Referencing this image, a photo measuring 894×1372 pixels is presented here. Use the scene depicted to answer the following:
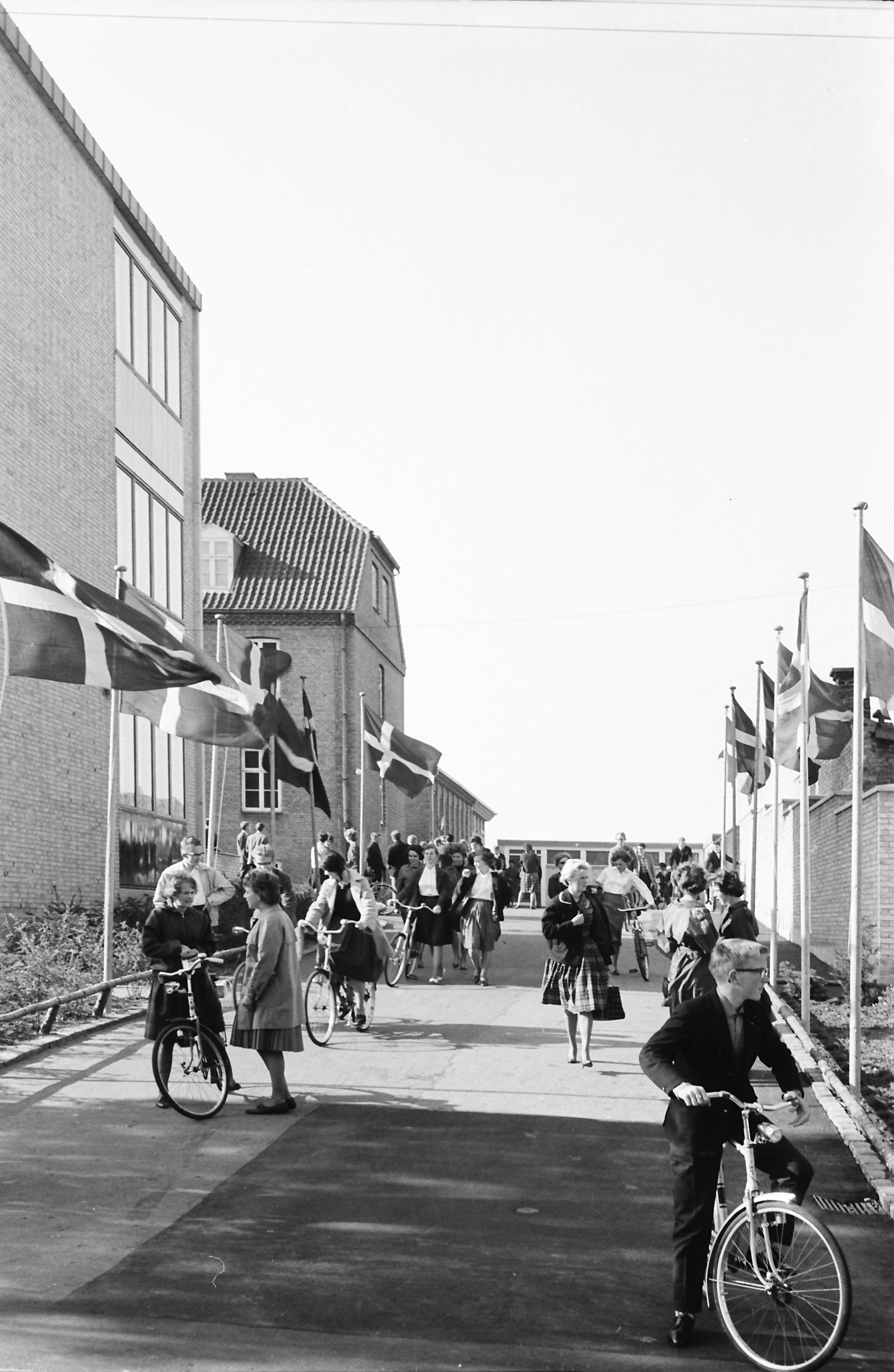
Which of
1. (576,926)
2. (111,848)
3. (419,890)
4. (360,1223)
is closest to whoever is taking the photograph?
(360,1223)

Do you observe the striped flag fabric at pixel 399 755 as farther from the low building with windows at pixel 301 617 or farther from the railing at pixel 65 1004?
the low building with windows at pixel 301 617

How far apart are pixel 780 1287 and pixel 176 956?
644 centimetres

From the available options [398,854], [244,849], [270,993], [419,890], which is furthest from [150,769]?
[270,993]

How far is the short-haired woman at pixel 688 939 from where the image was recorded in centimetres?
1084

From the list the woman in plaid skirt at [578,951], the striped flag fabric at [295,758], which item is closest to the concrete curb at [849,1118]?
the woman in plaid skirt at [578,951]

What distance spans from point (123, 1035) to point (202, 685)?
4907mm

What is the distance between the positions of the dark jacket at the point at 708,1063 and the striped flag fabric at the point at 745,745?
20024mm

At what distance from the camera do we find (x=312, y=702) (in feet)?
161

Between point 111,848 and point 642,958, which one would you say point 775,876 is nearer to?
point 642,958

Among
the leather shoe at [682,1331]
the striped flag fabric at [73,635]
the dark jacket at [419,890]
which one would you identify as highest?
the striped flag fabric at [73,635]

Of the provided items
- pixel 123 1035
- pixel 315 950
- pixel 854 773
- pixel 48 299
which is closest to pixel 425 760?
pixel 315 950

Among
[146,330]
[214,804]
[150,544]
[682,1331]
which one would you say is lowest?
[682,1331]

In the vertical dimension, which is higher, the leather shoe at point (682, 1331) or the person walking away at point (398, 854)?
the person walking away at point (398, 854)

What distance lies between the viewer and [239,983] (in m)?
14.5
